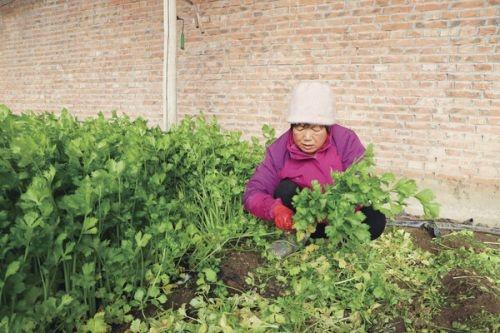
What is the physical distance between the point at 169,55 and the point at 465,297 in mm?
3594

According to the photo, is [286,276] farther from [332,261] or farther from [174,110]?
[174,110]

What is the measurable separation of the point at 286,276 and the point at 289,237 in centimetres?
29

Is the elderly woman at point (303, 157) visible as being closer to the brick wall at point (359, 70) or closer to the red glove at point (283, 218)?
the red glove at point (283, 218)

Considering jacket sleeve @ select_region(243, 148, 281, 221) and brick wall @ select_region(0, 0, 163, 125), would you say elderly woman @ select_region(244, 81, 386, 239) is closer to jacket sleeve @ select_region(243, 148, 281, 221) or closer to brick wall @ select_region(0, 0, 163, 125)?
jacket sleeve @ select_region(243, 148, 281, 221)

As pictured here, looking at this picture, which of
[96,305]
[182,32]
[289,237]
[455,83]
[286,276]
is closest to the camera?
[96,305]

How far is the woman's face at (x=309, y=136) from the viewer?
2275 mm

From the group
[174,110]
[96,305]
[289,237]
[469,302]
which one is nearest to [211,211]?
[289,237]

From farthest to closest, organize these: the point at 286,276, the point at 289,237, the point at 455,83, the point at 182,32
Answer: the point at 182,32 < the point at 455,83 < the point at 289,237 < the point at 286,276

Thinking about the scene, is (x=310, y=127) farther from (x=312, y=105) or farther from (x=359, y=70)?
(x=359, y=70)

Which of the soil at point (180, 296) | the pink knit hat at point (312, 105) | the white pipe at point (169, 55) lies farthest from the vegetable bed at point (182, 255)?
the white pipe at point (169, 55)

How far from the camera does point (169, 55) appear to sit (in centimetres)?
444

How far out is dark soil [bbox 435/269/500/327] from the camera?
6.82 feet

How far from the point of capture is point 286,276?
7.97 feet

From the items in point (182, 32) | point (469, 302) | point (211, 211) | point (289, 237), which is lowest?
point (469, 302)
